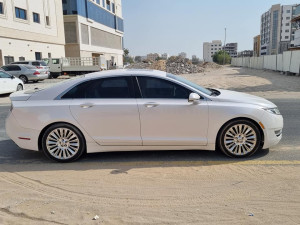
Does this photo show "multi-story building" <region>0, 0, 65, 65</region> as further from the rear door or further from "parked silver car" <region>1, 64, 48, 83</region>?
the rear door

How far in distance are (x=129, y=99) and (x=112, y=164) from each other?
112 cm

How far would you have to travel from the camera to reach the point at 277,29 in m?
123

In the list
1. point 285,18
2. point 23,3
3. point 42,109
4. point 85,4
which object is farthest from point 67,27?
point 285,18

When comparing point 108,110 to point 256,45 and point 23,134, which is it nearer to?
point 23,134

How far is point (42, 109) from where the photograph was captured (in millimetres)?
4504

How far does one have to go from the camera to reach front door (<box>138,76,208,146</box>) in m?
4.42

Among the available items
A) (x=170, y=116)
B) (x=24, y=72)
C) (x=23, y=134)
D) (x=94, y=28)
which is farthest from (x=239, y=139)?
(x=94, y=28)

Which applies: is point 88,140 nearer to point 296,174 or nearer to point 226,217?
point 226,217

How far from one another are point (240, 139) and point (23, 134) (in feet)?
12.0

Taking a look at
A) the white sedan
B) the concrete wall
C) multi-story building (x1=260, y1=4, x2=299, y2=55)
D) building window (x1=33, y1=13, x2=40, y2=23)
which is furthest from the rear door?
multi-story building (x1=260, y1=4, x2=299, y2=55)

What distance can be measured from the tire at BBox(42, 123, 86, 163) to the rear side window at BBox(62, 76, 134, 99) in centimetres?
56

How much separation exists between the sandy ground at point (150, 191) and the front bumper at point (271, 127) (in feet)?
1.18

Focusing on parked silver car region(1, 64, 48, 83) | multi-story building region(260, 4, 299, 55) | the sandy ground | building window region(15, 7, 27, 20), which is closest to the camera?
the sandy ground

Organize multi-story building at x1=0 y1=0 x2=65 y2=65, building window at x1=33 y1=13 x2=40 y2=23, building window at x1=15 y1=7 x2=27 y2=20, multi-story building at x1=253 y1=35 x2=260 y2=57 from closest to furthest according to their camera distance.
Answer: multi-story building at x1=0 y1=0 x2=65 y2=65 → building window at x1=15 y1=7 x2=27 y2=20 → building window at x1=33 y1=13 x2=40 y2=23 → multi-story building at x1=253 y1=35 x2=260 y2=57
